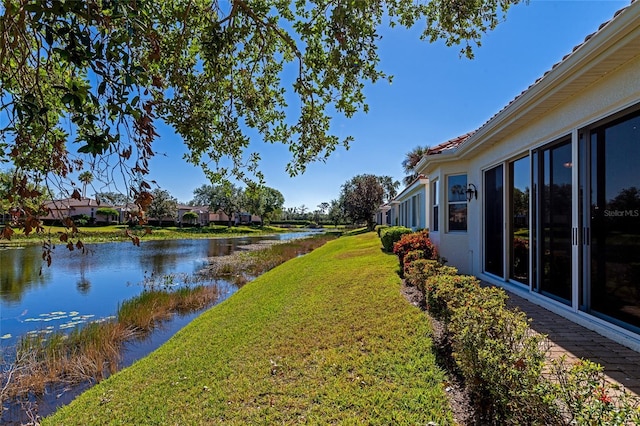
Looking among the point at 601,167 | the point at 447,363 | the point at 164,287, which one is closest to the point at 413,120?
the point at 601,167

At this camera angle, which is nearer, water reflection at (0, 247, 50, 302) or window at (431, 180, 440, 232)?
window at (431, 180, 440, 232)

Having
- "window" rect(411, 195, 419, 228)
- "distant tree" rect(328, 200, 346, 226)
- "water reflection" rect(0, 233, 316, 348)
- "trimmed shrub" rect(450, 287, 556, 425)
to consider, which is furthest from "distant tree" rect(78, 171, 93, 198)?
"distant tree" rect(328, 200, 346, 226)

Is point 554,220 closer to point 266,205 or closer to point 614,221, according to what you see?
point 614,221

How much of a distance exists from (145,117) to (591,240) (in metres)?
5.25

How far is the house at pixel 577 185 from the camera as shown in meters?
3.75

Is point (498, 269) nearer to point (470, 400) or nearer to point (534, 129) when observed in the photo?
point (534, 129)

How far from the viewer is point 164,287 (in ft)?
46.8

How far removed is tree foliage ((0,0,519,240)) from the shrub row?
264 cm

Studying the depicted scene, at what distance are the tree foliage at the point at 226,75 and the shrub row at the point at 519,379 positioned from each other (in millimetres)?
2637

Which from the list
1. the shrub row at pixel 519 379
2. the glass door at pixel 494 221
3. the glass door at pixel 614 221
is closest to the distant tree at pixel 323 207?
the glass door at pixel 494 221

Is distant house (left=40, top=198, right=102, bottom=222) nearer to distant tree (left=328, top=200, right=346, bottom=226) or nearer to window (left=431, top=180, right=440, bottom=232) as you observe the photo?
window (left=431, top=180, right=440, bottom=232)

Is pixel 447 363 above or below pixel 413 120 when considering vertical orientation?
below

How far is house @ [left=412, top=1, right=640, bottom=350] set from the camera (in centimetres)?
375

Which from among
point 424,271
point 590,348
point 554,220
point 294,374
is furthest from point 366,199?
point 590,348
